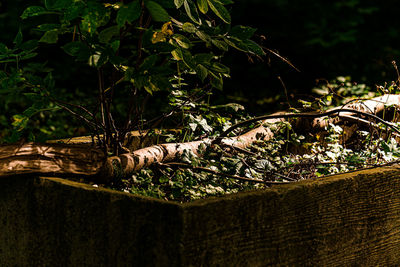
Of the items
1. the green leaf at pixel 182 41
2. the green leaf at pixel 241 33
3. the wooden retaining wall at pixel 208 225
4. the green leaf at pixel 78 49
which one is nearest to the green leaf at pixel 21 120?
the wooden retaining wall at pixel 208 225

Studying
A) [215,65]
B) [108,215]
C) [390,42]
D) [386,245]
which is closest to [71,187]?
[108,215]

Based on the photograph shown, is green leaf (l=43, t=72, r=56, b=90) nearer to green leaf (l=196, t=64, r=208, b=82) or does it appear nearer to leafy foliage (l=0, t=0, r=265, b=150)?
leafy foliage (l=0, t=0, r=265, b=150)

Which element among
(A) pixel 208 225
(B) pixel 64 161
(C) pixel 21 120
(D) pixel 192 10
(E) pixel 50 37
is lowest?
(A) pixel 208 225

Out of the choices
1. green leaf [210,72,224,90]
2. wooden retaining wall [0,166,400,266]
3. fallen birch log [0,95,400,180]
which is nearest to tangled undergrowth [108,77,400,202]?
fallen birch log [0,95,400,180]

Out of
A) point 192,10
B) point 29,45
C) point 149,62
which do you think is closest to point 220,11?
point 192,10

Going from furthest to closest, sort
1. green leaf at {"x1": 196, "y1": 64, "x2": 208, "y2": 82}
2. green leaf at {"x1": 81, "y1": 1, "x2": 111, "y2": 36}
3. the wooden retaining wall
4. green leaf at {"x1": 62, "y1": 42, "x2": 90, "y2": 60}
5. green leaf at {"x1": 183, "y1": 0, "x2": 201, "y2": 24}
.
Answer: green leaf at {"x1": 196, "y1": 64, "x2": 208, "y2": 82} → green leaf at {"x1": 183, "y1": 0, "x2": 201, "y2": 24} → green leaf at {"x1": 62, "y1": 42, "x2": 90, "y2": 60} → green leaf at {"x1": 81, "y1": 1, "x2": 111, "y2": 36} → the wooden retaining wall

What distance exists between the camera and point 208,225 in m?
1.41

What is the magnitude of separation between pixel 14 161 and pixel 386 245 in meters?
1.62

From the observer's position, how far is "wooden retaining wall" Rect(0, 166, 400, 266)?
1408 mm

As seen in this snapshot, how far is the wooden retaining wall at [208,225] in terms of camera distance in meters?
1.41

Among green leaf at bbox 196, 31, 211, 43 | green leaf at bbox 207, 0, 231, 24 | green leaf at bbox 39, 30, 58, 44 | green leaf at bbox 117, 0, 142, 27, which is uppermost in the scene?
green leaf at bbox 207, 0, 231, 24

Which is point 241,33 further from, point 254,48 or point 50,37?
point 50,37

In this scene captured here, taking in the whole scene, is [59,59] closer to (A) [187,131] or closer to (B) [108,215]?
(A) [187,131]

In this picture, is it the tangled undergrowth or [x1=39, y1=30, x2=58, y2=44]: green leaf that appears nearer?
[x1=39, y1=30, x2=58, y2=44]: green leaf
